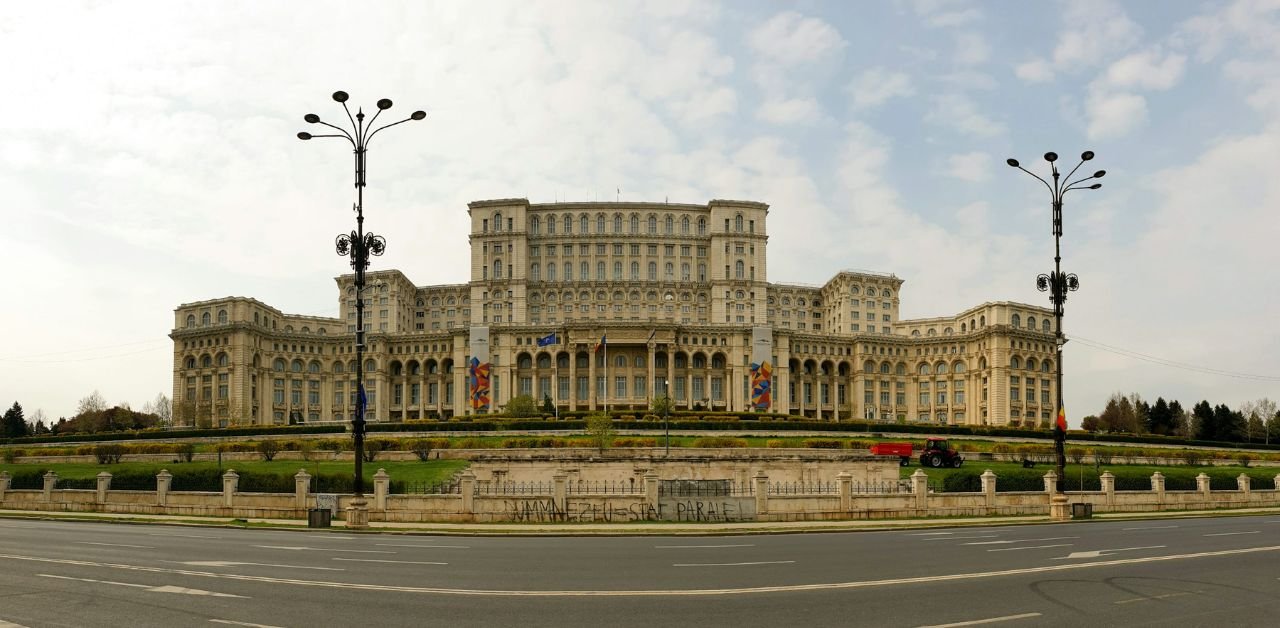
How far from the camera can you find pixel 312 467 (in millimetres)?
57906

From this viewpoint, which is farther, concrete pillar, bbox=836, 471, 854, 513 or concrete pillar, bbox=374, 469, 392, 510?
concrete pillar, bbox=836, 471, 854, 513

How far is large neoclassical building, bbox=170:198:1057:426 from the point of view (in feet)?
429

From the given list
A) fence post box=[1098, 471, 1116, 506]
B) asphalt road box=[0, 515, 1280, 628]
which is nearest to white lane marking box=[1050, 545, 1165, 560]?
asphalt road box=[0, 515, 1280, 628]

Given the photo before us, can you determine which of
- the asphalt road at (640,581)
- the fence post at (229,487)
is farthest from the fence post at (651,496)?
the fence post at (229,487)

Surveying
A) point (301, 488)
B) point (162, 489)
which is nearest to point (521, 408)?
point (162, 489)

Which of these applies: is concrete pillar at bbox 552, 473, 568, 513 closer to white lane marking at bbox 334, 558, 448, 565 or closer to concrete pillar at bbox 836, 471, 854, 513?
concrete pillar at bbox 836, 471, 854, 513

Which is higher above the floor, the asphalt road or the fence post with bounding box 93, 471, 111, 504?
the asphalt road

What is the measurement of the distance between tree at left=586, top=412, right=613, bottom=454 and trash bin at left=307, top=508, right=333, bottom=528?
1073 inches

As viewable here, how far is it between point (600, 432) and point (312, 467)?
19.9m

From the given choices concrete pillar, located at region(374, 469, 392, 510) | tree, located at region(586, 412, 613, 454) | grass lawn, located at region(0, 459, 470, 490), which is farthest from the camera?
tree, located at region(586, 412, 613, 454)

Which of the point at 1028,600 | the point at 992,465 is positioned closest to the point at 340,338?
the point at 992,465

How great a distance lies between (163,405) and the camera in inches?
5910

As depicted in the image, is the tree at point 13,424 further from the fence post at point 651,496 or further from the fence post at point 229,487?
the fence post at point 651,496

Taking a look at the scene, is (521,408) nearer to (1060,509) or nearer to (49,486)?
(49,486)
